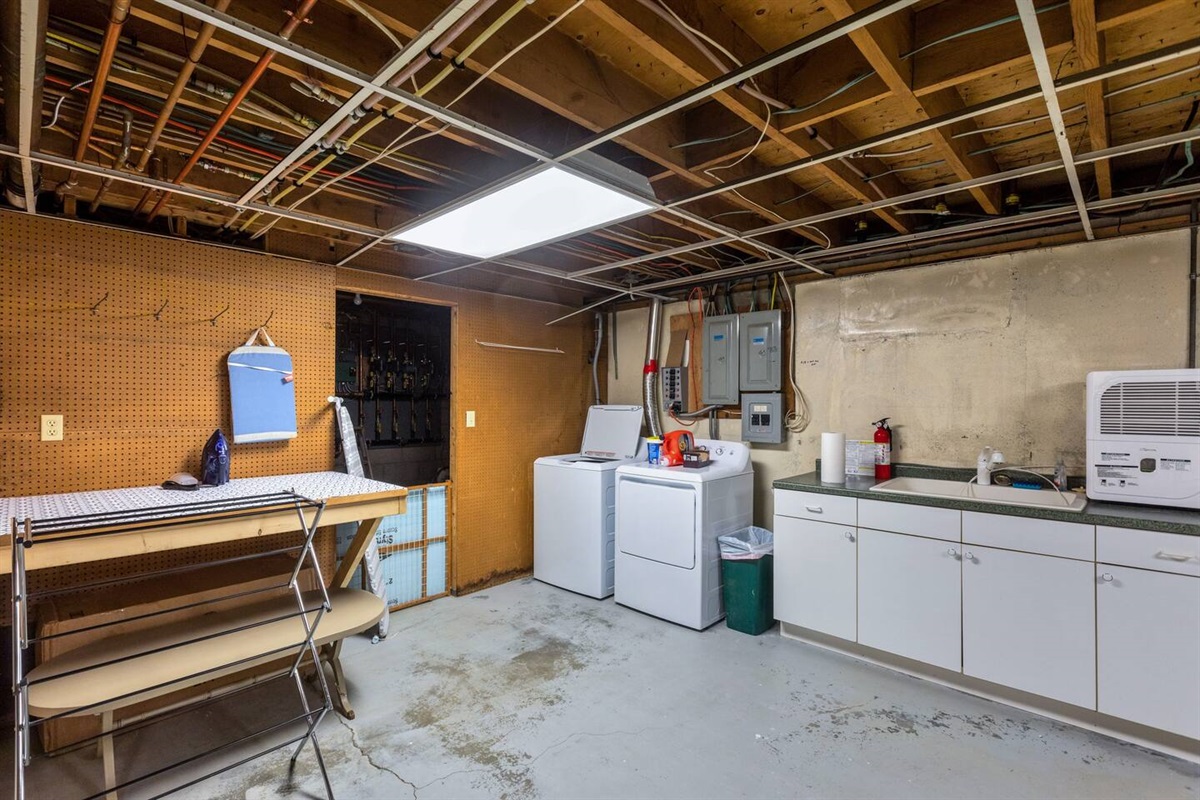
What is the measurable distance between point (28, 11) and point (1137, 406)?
3.99 metres

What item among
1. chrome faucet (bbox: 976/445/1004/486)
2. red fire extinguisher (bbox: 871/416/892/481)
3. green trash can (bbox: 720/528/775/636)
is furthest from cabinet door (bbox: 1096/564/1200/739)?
green trash can (bbox: 720/528/775/636)

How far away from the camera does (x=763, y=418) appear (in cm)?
388

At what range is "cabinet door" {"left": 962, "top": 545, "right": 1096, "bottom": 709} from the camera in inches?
92.2

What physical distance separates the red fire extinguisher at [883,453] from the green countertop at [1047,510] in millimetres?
138

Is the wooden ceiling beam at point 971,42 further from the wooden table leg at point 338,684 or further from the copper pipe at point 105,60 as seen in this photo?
the wooden table leg at point 338,684

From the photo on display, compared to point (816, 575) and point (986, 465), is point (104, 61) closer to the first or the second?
point (816, 575)

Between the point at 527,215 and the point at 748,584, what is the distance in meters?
2.50

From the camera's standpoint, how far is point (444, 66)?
1584 millimetres

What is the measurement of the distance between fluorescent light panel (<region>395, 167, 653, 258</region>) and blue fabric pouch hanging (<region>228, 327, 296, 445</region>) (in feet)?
3.63

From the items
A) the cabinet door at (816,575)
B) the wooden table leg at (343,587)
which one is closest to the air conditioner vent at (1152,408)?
the cabinet door at (816,575)

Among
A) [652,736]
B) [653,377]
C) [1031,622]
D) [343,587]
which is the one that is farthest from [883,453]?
[343,587]

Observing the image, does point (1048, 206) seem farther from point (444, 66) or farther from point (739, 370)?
point (444, 66)

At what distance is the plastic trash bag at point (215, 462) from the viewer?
273 centimetres

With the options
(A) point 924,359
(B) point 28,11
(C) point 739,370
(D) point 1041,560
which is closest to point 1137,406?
(D) point 1041,560
